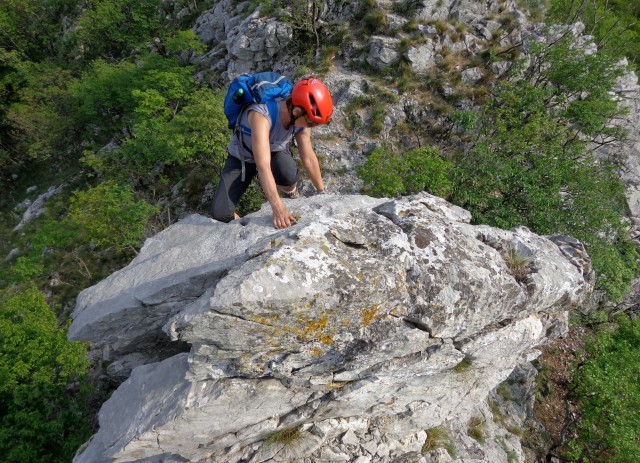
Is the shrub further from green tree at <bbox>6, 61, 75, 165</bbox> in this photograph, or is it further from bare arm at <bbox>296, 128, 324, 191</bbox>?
green tree at <bbox>6, 61, 75, 165</bbox>

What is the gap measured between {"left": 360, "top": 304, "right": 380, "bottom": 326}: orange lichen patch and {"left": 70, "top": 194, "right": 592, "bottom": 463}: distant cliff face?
0.03m

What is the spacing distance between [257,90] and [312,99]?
35.3 inches

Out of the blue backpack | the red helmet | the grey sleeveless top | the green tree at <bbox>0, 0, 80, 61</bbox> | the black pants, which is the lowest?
→ the black pants

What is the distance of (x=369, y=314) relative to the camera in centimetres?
450

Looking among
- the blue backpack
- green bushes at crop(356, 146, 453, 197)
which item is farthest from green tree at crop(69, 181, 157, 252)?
the blue backpack

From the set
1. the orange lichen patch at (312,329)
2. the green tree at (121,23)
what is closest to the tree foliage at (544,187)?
the orange lichen patch at (312,329)

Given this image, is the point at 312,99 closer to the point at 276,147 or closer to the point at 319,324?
the point at 276,147

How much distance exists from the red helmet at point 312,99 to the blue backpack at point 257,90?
0.98 feet

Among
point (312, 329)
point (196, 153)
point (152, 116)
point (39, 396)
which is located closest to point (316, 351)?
point (312, 329)

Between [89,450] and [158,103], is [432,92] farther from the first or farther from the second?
[89,450]

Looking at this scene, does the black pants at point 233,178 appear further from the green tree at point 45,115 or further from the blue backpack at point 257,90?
the green tree at point 45,115

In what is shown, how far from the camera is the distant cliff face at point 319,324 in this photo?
4.23 meters

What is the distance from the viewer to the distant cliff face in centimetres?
423

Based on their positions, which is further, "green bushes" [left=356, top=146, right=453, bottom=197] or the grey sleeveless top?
"green bushes" [left=356, top=146, right=453, bottom=197]
